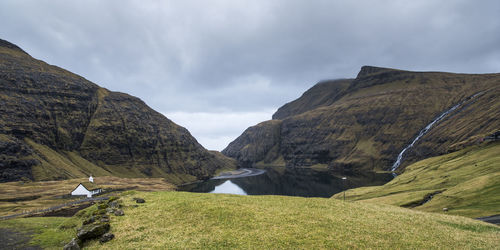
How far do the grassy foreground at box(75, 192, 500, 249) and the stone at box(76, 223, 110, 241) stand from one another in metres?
→ 1.14

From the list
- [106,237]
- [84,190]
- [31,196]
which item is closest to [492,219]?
[106,237]

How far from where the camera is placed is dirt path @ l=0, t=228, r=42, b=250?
29.7m

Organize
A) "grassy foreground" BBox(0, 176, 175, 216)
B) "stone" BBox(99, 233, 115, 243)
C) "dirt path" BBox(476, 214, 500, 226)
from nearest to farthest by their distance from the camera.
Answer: "stone" BBox(99, 233, 115, 243), "dirt path" BBox(476, 214, 500, 226), "grassy foreground" BBox(0, 176, 175, 216)

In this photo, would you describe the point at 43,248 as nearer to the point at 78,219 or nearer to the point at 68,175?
the point at 78,219

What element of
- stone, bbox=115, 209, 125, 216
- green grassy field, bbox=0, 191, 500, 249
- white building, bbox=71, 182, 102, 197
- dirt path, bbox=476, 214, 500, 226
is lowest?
dirt path, bbox=476, 214, 500, 226

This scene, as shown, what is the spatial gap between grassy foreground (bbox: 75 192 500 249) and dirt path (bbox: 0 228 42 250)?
35.2 ft

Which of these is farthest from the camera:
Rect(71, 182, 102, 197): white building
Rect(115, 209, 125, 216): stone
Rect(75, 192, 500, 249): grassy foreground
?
Rect(71, 182, 102, 197): white building

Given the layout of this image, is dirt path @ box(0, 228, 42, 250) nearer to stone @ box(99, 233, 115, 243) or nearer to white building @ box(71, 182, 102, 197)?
stone @ box(99, 233, 115, 243)

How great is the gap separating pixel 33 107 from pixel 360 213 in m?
246

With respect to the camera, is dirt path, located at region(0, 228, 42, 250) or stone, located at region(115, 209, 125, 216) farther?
stone, located at region(115, 209, 125, 216)

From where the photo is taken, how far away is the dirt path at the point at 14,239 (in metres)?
29.7

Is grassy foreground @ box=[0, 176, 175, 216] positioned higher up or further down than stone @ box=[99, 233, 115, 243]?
further down

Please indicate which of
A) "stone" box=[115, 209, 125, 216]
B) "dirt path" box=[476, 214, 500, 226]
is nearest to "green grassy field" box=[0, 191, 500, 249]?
"stone" box=[115, 209, 125, 216]

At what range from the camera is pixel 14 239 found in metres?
32.4
